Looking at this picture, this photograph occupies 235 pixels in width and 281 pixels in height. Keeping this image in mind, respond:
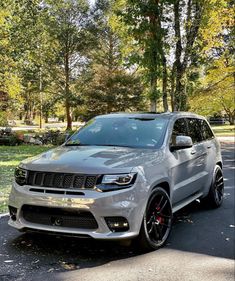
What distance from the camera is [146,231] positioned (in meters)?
4.82

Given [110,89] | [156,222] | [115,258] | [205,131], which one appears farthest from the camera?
[110,89]

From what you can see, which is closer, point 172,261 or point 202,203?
point 172,261

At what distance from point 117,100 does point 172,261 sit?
27846mm

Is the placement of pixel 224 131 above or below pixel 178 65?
below

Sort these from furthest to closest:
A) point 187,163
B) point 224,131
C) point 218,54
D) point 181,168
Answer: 1. point 224,131
2. point 218,54
3. point 187,163
4. point 181,168

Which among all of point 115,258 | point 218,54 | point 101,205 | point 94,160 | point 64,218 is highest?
point 218,54

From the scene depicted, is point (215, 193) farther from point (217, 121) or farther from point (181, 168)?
point (217, 121)

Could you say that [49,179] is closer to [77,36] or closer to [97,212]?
[97,212]

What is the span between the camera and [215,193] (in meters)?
7.47

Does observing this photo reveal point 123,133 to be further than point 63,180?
Yes

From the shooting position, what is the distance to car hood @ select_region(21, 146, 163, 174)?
462 cm

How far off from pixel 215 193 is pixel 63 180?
3.80 meters

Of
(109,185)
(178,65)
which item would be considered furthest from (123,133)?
(178,65)

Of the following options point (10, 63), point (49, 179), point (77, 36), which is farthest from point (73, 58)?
point (49, 179)
